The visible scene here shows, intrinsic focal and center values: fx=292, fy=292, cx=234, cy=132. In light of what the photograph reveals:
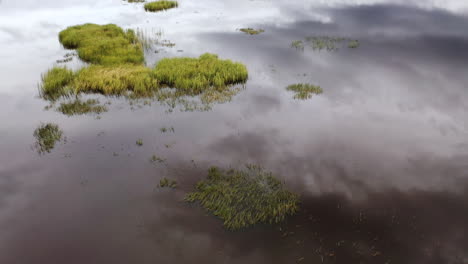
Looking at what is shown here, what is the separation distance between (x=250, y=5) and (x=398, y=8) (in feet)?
59.6

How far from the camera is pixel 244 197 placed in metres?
8.97

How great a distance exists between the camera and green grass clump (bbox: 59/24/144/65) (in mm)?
20219

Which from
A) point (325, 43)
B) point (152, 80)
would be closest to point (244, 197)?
point (152, 80)

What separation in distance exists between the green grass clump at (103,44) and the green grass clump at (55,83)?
8.77 ft

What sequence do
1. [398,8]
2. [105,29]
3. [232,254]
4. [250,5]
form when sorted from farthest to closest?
[250,5], [398,8], [105,29], [232,254]

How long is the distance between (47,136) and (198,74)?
840 centimetres

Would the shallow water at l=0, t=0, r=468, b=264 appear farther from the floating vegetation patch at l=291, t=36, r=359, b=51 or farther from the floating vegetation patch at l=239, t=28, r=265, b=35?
the floating vegetation patch at l=239, t=28, r=265, b=35

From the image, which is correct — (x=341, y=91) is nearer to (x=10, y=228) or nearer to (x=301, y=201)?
(x=301, y=201)

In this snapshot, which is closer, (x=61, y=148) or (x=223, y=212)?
(x=223, y=212)

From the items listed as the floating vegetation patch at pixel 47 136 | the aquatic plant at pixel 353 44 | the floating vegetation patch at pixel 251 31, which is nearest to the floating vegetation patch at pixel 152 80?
the floating vegetation patch at pixel 47 136

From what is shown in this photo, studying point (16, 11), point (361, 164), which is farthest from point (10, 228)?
point (16, 11)

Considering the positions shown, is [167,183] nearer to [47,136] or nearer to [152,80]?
[47,136]

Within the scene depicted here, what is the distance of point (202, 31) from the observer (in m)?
28.2

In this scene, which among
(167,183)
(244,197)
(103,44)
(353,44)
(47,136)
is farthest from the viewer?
(353,44)
